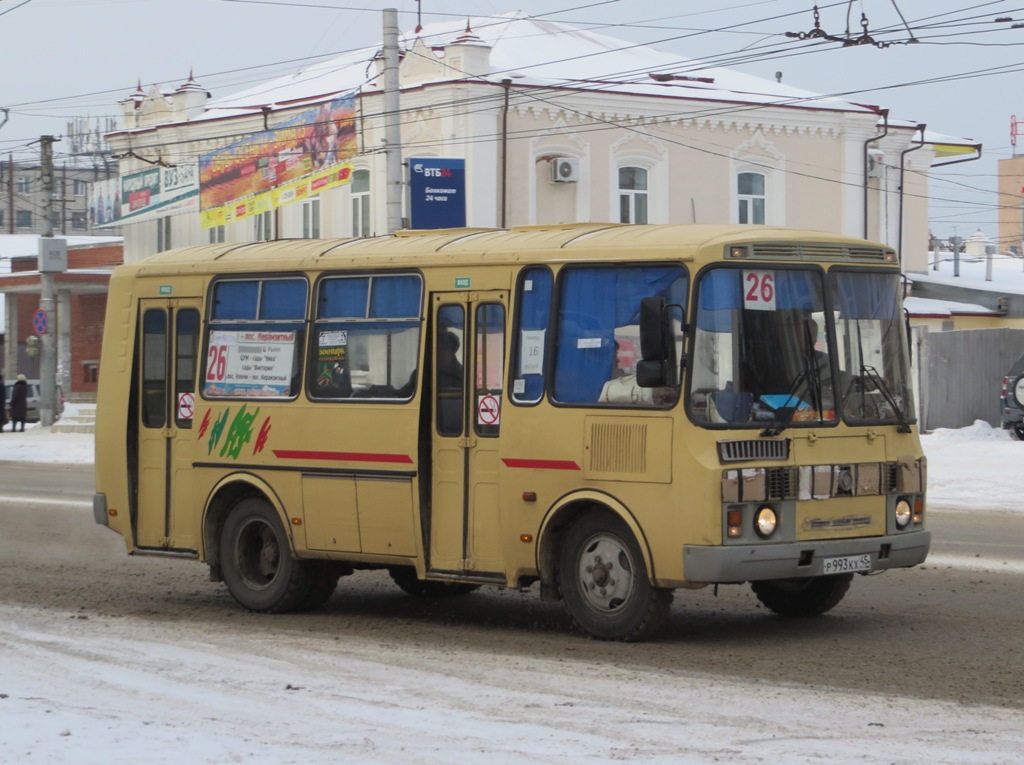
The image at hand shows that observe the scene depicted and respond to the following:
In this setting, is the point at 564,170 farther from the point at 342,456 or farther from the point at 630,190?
the point at 342,456

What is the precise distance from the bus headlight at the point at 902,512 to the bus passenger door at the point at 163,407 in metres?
5.14

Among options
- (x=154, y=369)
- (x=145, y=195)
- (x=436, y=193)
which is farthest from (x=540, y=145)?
(x=154, y=369)

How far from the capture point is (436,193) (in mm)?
29328

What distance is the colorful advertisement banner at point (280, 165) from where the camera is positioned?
40.3 m

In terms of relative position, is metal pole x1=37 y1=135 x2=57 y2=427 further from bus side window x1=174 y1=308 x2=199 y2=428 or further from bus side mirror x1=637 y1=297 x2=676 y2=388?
bus side mirror x1=637 y1=297 x2=676 y2=388

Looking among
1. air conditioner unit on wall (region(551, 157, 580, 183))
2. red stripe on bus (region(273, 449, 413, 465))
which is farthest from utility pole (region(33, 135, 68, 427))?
red stripe on bus (region(273, 449, 413, 465))

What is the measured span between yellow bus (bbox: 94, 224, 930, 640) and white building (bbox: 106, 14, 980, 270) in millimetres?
25564

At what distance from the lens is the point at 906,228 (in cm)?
4716

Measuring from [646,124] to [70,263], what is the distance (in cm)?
2267

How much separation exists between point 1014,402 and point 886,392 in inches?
708

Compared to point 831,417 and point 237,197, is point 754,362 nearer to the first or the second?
point 831,417

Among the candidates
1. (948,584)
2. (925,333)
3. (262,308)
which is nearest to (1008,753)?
(948,584)

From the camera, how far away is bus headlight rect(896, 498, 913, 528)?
35.6 ft

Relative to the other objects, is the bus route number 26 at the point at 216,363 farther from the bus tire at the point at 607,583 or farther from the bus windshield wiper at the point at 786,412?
the bus windshield wiper at the point at 786,412
